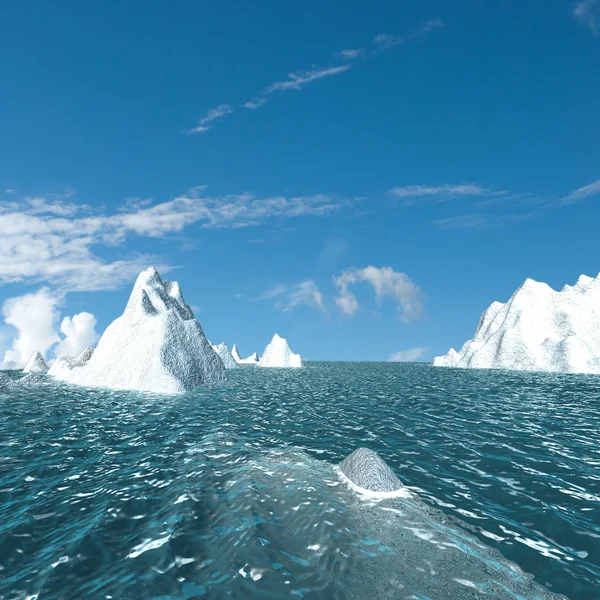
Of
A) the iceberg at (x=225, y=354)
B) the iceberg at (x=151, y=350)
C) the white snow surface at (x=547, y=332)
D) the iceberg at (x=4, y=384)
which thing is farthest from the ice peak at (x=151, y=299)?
the white snow surface at (x=547, y=332)

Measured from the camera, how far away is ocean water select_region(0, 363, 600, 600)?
5516 mm

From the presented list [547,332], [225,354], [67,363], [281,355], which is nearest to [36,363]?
[67,363]

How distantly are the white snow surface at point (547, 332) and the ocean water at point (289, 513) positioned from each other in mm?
40071

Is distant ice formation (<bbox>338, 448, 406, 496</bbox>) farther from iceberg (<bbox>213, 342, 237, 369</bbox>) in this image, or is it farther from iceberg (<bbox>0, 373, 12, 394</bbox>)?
iceberg (<bbox>213, 342, 237, 369</bbox>)

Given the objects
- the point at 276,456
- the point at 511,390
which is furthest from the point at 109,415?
the point at 511,390

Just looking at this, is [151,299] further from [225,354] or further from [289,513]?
[225,354]

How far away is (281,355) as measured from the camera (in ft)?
251

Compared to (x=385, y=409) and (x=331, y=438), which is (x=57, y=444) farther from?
(x=385, y=409)

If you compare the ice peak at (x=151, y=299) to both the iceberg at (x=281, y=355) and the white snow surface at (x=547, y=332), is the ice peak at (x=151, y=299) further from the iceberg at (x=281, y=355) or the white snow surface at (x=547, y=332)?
the white snow surface at (x=547, y=332)

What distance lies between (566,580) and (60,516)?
8.95m

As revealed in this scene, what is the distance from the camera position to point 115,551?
20.3 feet

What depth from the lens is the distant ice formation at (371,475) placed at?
895 cm

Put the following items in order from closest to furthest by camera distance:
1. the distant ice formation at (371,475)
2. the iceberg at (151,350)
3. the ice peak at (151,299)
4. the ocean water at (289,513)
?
the ocean water at (289,513) < the distant ice formation at (371,475) < the iceberg at (151,350) < the ice peak at (151,299)

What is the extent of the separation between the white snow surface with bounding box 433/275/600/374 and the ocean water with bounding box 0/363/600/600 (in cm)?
4007
